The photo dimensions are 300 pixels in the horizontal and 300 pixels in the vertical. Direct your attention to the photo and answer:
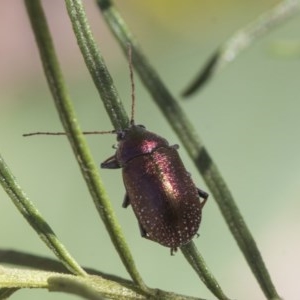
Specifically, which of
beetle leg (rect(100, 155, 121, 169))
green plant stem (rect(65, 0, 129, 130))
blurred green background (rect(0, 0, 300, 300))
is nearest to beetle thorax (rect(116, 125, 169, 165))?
beetle leg (rect(100, 155, 121, 169))

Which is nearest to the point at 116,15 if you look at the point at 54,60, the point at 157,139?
the point at 54,60

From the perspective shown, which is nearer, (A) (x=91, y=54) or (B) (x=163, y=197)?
(A) (x=91, y=54)

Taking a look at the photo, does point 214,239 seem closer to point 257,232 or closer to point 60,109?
point 257,232

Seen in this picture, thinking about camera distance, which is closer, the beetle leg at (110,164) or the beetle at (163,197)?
the beetle at (163,197)

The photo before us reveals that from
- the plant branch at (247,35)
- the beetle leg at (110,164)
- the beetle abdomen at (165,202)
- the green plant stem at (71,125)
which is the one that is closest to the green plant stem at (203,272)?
the green plant stem at (71,125)

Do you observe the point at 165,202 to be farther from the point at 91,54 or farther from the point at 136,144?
the point at 91,54

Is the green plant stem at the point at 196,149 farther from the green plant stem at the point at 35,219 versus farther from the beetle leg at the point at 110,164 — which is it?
the beetle leg at the point at 110,164

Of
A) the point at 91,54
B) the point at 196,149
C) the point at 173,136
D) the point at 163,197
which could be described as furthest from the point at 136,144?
the point at 173,136
